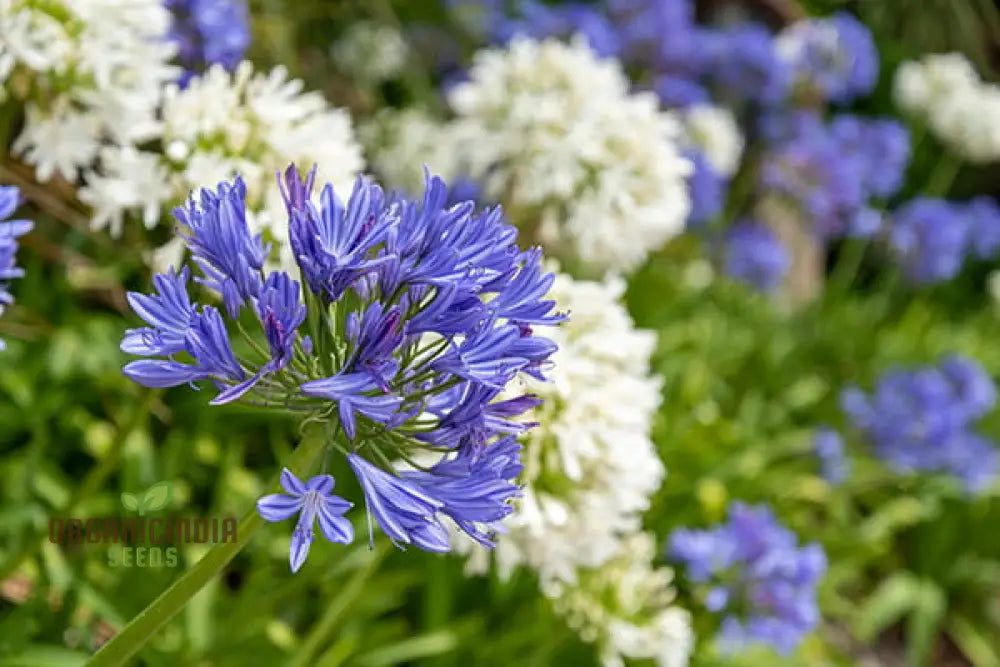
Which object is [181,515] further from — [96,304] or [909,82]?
[909,82]

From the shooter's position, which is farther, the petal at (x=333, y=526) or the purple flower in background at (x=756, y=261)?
the purple flower in background at (x=756, y=261)

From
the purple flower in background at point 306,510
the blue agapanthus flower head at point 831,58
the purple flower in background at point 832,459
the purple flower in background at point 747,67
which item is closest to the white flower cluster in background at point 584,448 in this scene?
the purple flower in background at point 306,510

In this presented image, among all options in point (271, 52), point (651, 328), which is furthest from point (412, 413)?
point (271, 52)

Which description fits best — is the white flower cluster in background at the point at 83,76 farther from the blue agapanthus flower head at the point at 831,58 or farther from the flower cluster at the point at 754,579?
the blue agapanthus flower head at the point at 831,58

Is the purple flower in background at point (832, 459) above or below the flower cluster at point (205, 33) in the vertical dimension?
below

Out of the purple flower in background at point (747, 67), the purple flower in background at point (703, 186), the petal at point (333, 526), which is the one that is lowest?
the petal at point (333, 526)

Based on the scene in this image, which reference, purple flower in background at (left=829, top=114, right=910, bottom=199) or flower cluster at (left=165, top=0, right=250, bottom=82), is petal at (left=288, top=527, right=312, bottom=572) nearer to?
flower cluster at (left=165, top=0, right=250, bottom=82)

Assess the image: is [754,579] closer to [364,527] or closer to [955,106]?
[364,527]

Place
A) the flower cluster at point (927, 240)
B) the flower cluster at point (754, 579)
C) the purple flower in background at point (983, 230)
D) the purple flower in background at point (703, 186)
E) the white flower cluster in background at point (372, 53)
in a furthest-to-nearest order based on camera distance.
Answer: the purple flower in background at point (983, 230)
the flower cluster at point (927, 240)
the white flower cluster in background at point (372, 53)
the purple flower in background at point (703, 186)
the flower cluster at point (754, 579)
